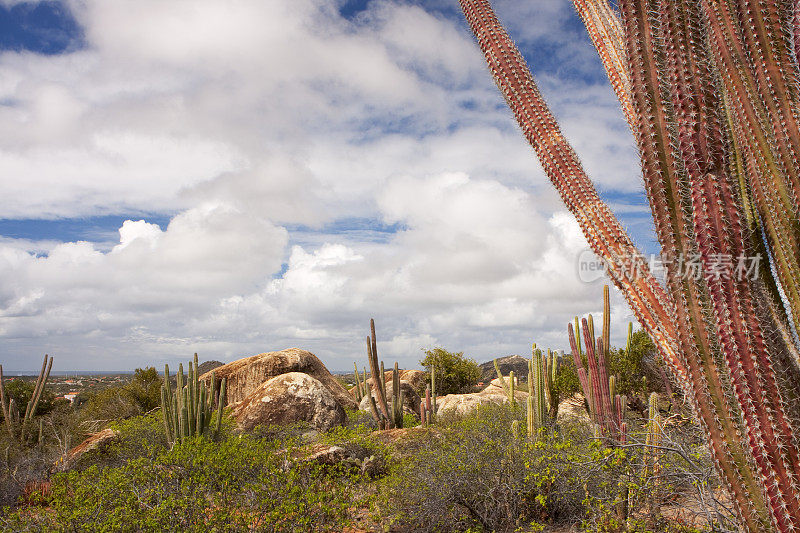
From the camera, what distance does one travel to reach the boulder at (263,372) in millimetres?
15781

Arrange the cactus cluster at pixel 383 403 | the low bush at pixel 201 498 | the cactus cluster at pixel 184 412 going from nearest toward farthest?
the low bush at pixel 201 498
the cactus cluster at pixel 184 412
the cactus cluster at pixel 383 403

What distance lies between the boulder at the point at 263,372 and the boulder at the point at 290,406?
207 centimetres

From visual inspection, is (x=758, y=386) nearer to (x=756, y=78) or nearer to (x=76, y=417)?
(x=756, y=78)

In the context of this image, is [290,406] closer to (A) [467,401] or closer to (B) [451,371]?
(A) [467,401]

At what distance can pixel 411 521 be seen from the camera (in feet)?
20.5

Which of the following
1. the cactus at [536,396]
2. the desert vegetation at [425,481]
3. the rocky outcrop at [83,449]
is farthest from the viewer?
the rocky outcrop at [83,449]

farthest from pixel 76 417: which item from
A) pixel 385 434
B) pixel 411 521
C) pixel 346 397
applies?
pixel 411 521

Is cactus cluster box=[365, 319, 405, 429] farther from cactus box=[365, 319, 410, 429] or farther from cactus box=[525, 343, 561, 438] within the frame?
cactus box=[525, 343, 561, 438]

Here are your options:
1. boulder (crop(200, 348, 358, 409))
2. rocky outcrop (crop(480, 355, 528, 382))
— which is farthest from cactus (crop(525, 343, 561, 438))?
rocky outcrop (crop(480, 355, 528, 382))

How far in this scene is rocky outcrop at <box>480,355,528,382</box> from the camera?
3401 centimetres

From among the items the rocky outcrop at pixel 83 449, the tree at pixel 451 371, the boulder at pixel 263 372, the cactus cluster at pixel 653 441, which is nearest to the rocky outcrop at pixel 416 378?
the tree at pixel 451 371

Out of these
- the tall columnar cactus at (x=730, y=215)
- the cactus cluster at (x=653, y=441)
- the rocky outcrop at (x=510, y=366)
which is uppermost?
the tall columnar cactus at (x=730, y=215)

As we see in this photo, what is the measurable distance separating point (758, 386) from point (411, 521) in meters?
4.98

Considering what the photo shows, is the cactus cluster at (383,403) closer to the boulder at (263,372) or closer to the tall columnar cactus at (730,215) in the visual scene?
the boulder at (263,372)
